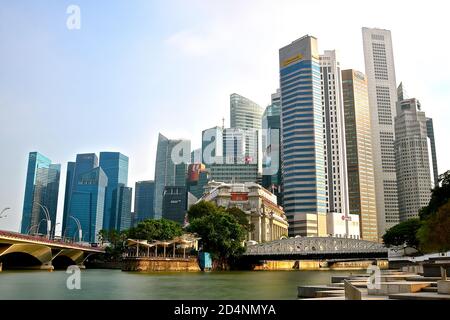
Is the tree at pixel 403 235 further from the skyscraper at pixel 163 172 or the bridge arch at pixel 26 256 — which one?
the skyscraper at pixel 163 172

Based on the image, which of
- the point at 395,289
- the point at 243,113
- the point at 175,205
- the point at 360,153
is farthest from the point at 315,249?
the point at 243,113

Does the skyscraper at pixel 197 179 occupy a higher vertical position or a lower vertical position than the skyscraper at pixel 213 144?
lower

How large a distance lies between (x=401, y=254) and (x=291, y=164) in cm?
4983

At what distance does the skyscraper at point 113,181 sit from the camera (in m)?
155

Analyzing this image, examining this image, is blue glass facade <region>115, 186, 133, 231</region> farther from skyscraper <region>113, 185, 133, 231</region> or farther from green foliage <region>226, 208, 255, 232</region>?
green foliage <region>226, 208, 255, 232</region>

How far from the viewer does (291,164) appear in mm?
114938

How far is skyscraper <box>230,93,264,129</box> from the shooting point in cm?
17712

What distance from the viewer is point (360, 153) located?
144 meters

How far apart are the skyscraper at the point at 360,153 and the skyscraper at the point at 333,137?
1494 centimetres

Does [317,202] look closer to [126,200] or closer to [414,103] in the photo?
[414,103]

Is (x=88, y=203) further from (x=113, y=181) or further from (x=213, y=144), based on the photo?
(x=213, y=144)

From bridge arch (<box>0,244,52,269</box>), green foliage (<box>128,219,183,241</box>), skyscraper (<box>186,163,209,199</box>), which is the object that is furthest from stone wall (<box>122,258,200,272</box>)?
skyscraper (<box>186,163,209,199</box>)

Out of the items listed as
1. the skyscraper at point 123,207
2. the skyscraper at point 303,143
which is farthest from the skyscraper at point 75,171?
the skyscraper at point 303,143

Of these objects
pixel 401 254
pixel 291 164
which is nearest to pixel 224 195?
pixel 291 164
